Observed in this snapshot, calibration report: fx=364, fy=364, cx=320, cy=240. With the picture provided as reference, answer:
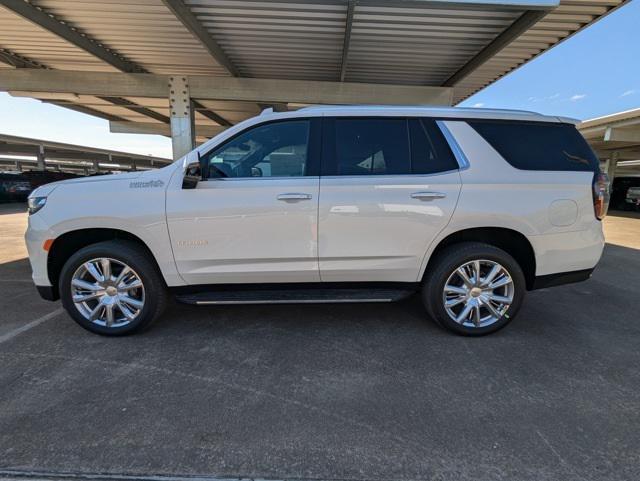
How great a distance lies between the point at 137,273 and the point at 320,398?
1943mm

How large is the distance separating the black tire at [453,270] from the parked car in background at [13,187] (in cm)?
2469

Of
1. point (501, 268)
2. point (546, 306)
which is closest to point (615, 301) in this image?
point (546, 306)

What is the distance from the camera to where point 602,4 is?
605 centimetres

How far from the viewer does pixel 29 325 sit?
3.62 metres

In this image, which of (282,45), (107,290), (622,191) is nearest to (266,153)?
(107,290)

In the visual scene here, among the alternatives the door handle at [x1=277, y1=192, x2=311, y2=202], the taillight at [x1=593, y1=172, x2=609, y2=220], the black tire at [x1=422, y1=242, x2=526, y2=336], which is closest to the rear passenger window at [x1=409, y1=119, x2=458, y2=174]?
the black tire at [x1=422, y1=242, x2=526, y2=336]

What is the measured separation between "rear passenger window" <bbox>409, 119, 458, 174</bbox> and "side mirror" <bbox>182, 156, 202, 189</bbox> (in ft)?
6.10

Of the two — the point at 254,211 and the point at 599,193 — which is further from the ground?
the point at 599,193

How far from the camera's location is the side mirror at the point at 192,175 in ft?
10.0

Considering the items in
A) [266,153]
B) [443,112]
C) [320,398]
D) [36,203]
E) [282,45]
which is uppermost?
[282,45]

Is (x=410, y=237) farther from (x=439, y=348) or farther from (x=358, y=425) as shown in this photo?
(x=358, y=425)

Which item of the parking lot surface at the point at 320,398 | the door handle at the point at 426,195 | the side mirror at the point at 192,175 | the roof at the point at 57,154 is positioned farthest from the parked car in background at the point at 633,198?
the roof at the point at 57,154

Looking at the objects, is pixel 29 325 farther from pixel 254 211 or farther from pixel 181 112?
pixel 181 112

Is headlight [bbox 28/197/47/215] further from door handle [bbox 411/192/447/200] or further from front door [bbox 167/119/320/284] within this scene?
door handle [bbox 411/192/447/200]
